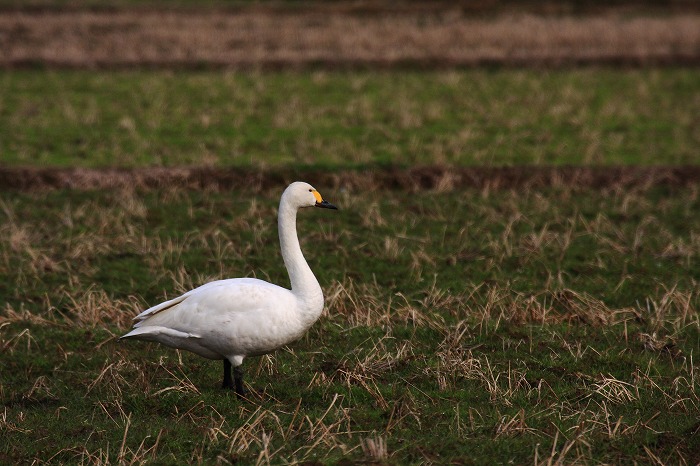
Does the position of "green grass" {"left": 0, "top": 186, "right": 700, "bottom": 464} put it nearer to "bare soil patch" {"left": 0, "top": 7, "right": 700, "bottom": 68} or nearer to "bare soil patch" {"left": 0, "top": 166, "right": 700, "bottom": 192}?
"bare soil patch" {"left": 0, "top": 166, "right": 700, "bottom": 192}

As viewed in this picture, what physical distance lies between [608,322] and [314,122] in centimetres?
1220

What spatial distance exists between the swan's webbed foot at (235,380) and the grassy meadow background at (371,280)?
4.4 inches

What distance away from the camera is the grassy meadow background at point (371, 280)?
24.2 ft

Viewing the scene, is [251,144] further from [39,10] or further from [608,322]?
[39,10]

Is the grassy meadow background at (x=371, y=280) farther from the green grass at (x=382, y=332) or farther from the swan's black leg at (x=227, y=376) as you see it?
the swan's black leg at (x=227, y=376)

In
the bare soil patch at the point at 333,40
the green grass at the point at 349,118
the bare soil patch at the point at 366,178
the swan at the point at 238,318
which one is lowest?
the bare soil patch at the point at 333,40

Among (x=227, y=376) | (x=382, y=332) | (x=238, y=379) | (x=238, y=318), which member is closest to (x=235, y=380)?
(x=238, y=379)

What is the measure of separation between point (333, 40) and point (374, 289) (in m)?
22.2

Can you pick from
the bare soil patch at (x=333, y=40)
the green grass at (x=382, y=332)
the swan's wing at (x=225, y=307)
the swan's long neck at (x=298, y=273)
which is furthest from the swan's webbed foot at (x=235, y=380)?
the bare soil patch at (x=333, y=40)

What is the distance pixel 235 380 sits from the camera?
8.15 m

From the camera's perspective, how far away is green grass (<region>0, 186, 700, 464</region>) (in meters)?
7.21

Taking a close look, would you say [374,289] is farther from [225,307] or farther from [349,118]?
[349,118]

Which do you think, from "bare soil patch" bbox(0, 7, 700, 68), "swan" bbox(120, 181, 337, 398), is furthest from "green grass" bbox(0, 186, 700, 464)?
"bare soil patch" bbox(0, 7, 700, 68)

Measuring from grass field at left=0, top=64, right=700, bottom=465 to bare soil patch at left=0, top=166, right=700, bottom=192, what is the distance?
0.24 meters
